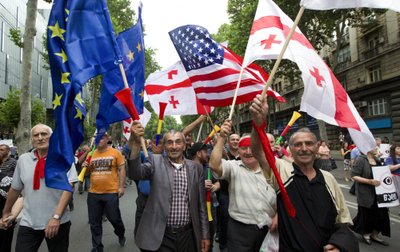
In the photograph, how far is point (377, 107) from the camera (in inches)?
934

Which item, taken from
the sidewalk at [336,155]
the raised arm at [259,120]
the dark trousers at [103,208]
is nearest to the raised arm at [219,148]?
the raised arm at [259,120]

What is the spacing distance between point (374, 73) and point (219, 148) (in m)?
24.6

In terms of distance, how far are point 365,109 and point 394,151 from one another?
62.3 feet

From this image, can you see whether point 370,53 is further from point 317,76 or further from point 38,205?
point 38,205

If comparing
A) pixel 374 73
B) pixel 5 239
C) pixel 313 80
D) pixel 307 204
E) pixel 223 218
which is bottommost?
pixel 223 218

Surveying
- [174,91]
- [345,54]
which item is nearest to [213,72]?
[174,91]

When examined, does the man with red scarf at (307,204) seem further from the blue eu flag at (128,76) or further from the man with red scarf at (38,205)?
the man with red scarf at (38,205)

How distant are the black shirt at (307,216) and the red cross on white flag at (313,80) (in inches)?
25.7

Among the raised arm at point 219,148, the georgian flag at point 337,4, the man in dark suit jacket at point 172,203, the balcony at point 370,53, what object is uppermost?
the balcony at point 370,53

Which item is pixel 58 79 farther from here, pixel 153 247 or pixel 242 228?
pixel 242 228

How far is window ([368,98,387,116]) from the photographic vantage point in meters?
22.9

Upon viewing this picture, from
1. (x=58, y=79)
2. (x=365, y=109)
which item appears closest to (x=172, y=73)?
(x=58, y=79)

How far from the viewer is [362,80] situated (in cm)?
2528

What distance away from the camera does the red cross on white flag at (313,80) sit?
300 centimetres
